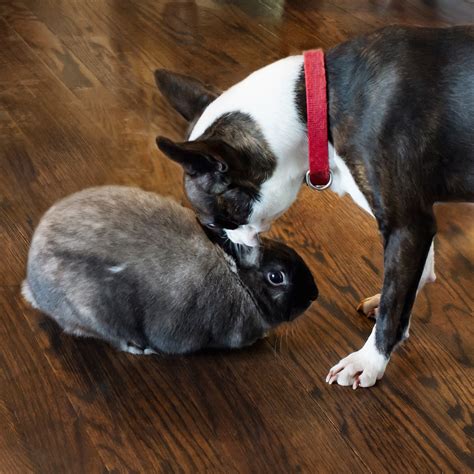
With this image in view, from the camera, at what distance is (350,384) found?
5.80ft

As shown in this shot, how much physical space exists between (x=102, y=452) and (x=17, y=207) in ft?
3.01

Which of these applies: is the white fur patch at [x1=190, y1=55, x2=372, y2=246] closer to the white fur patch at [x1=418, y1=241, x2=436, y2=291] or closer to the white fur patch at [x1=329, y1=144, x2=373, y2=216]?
the white fur patch at [x1=329, y1=144, x2=373, y2=216]

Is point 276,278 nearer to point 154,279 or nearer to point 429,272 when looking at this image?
point 154,279

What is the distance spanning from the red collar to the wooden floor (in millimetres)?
477

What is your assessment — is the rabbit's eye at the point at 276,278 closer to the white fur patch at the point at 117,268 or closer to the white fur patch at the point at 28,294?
the white fur patch at the point at 117,268

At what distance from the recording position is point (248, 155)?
164 cm

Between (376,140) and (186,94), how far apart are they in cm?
48

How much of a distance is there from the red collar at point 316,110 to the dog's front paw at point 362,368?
434 millimetres

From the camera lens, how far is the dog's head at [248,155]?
1.63 meters

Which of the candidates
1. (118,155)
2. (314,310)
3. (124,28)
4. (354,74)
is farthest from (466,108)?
(124,28)

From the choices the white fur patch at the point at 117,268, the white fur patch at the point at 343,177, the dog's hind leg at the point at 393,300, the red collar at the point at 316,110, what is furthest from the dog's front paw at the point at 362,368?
the white fur patch at the point at 117,268

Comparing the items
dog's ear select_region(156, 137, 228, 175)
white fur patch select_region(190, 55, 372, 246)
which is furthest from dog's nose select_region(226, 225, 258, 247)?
dog's ear select_region(156, 137, 228, 175)

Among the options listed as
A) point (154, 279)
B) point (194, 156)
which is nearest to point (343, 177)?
point (194, 156)

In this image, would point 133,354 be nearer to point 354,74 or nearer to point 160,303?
point 160,303
